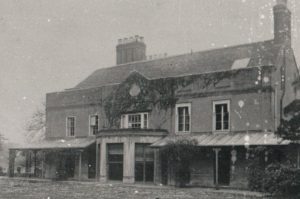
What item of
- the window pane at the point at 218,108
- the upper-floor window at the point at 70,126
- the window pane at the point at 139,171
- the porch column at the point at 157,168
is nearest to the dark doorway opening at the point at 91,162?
the upper-floor window at the point at 70,126

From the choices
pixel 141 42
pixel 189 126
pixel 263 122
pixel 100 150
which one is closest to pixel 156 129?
pixel 189 126

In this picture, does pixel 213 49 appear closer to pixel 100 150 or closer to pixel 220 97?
pixel 220 97

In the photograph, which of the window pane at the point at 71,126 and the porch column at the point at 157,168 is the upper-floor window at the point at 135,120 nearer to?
the porch column at the point at 157,168

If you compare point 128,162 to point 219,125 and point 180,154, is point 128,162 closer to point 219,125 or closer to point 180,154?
point 180,154

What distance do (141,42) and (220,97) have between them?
13.0 meters

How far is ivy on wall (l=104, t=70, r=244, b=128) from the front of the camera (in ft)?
87.0

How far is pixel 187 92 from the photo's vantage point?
1074 inches

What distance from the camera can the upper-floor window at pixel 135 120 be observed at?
29.1 meters

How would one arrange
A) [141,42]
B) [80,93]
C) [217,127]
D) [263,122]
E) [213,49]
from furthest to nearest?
[141,42], [80,93], [213,49], [217,127], [263,122]

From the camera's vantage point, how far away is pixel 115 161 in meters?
27.5

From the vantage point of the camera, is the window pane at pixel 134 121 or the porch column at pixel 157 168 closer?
the porch column at pixel 157 168

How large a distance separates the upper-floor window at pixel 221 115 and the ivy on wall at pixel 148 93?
4.00 ft

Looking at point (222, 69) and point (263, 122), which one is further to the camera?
point (222, 69)

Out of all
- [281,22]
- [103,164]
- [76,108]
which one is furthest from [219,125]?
[76,108]
